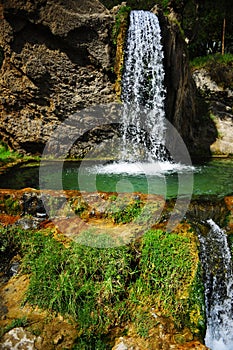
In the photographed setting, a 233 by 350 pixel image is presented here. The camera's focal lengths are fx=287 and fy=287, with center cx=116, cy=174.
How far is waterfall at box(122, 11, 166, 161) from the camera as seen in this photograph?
28.2 ft

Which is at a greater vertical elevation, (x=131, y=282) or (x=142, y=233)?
(x=142, y=233)

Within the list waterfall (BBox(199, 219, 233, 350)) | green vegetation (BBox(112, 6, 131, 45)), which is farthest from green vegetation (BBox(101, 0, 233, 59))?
waterfall (BBox(199, 219, 233, 350))

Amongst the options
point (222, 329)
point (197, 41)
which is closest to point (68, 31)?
point (222, 329)

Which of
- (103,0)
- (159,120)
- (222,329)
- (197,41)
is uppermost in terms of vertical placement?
(103,0)

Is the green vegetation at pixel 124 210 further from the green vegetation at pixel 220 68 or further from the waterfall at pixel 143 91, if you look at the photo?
the green vegetation at pixel 220 68

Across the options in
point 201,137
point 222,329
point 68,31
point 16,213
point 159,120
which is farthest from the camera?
point 201,137

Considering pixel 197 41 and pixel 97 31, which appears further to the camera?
pixel 197 41

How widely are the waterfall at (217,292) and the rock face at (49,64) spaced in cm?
639

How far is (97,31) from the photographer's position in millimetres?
8320

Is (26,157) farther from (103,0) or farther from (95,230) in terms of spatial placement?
(103,0)

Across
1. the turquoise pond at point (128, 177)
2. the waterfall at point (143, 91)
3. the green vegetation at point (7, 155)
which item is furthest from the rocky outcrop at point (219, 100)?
the green vegetation at point (7, 155)

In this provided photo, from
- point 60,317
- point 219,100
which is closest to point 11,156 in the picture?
point 60,317

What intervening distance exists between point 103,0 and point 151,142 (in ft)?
39.3

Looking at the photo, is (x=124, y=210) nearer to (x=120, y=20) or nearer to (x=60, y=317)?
(x=60, y=317)
